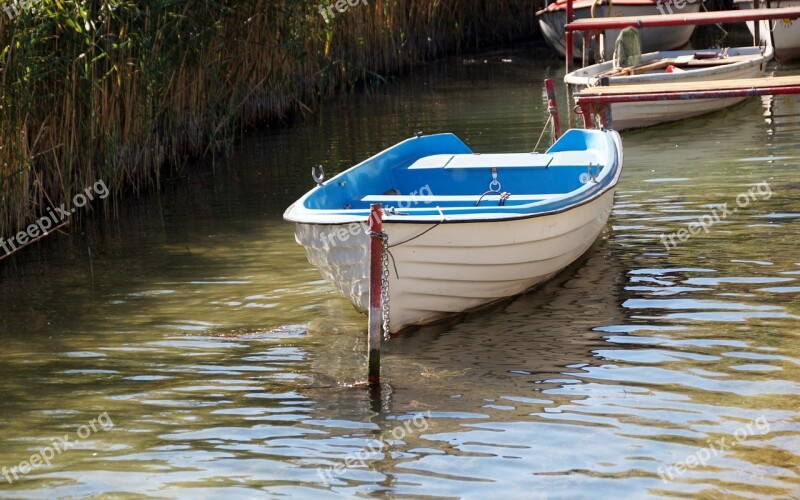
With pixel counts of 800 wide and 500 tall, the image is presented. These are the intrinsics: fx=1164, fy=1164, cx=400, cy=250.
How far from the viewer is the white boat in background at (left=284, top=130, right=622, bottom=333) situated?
6359mm

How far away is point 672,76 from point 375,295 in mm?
8365

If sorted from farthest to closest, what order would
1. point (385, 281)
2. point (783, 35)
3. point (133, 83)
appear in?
1. point (783, 35)
2. point (133, 83)
3. point (385, 281)

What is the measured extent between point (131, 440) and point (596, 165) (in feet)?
13.6

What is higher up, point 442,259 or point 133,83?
point 133,83

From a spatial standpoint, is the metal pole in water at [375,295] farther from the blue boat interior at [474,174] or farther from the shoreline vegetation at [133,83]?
the shoreline vegetation at [133,83]

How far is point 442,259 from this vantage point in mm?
6445

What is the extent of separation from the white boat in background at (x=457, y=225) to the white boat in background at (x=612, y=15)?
11442 mm

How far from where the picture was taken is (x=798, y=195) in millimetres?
9523

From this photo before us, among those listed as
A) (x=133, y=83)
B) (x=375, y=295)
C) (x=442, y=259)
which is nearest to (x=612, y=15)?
(x=133, y=83)

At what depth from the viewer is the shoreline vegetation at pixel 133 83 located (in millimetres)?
8453

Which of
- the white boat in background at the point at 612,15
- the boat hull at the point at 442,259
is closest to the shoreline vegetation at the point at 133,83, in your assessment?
the boat hull at the point at 442,259

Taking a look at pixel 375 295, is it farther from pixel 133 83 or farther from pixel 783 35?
pixel 783 35

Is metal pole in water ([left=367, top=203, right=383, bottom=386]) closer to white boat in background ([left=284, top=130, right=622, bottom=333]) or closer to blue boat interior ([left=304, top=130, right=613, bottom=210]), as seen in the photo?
white boat in background ([left=284, top=130, right=622, bottom=333])

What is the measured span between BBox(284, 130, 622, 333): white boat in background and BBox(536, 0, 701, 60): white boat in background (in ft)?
37.5
